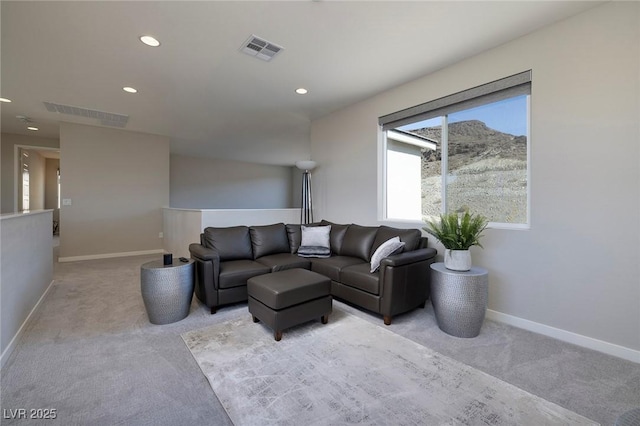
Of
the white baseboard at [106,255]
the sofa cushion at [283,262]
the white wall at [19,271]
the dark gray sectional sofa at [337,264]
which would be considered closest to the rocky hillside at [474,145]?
the dark gray sectional sofa at [337,264]

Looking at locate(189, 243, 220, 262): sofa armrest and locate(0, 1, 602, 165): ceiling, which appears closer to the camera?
locate(0, 1, 602, 165): ceiling

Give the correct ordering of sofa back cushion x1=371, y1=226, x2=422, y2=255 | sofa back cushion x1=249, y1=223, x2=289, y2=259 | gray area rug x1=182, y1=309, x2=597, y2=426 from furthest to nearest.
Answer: sofa back cushion x1=249, y1=223, x2=289, y2=259 → sofa back cushion x1=371, y1=226, x2=422, y2=255 → gray area rug x1=182, y1=309, x2=597, y2=426

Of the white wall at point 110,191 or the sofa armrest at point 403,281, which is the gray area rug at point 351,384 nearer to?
the sofa armrest at point 403,281

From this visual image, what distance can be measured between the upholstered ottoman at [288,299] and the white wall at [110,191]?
15.6 ft

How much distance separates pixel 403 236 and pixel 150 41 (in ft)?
10.6

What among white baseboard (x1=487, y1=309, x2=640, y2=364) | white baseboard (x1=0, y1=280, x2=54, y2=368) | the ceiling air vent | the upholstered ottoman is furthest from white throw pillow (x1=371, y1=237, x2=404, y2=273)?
white baseboard (x1=0, y1=280, x2=54, y2=368)

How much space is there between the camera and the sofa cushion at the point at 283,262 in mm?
3162

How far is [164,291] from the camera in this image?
2.54m

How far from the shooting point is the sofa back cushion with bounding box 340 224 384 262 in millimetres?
3350

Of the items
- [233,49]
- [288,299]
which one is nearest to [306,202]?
[233,49]

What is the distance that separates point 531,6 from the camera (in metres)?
2.15

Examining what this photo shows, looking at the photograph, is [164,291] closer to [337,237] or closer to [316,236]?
[316,236]

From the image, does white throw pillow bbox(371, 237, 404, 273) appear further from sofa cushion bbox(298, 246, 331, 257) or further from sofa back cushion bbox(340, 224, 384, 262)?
sofa cushion bbox(298, 246, 331, 257)

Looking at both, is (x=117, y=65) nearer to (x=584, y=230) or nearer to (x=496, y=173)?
(x=496, y=173)
